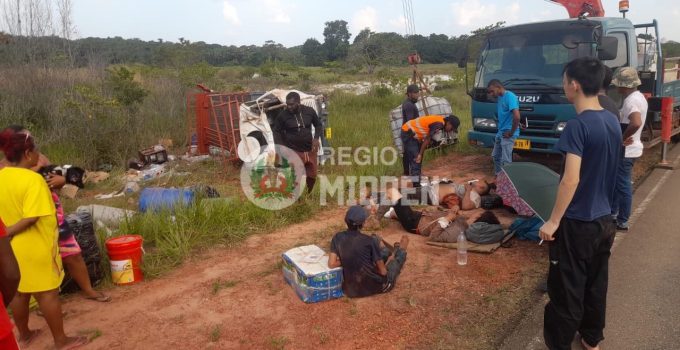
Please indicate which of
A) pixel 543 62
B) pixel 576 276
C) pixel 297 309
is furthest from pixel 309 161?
pixel 576 276

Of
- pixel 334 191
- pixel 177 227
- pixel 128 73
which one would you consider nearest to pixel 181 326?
pixel 177 227

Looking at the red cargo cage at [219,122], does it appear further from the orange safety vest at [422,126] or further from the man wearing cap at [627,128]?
the man wearing cap at [627,128]

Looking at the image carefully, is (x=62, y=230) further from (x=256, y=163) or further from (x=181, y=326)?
(x=256, y=163)

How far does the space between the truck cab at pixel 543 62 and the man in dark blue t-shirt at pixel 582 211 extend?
172 inches

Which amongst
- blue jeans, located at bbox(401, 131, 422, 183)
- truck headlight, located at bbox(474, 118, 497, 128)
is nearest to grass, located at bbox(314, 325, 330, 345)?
blue jeans, located at bbox(401, 131, 422, 183)

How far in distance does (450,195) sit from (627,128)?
94.1 inches

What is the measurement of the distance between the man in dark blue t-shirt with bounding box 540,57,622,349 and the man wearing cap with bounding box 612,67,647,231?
2308 mm

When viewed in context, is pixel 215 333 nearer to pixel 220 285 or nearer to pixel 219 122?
pixel 220 285

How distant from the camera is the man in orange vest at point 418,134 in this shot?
6430 millimetres

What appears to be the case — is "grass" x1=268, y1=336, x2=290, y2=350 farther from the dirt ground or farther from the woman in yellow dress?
the woman in yellow dress

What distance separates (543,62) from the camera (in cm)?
719

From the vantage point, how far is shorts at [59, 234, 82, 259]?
153 inches

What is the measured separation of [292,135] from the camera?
673 centimetres

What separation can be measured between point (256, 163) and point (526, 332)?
570cm
